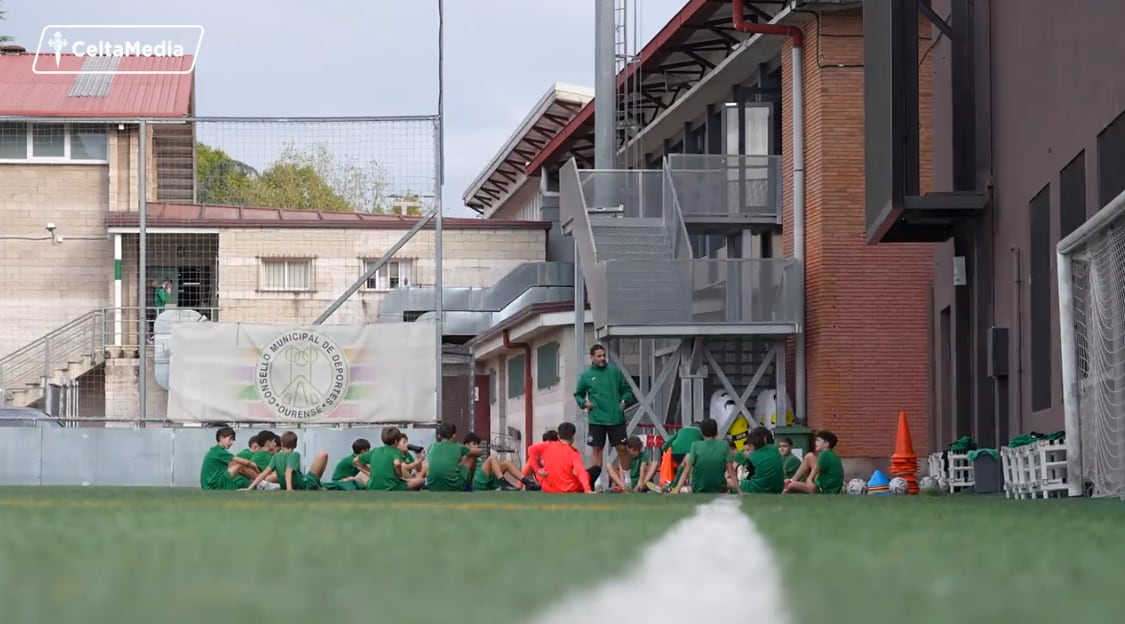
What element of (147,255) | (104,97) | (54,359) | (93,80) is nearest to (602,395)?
(54,359)

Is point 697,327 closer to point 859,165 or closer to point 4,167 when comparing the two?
point 859,165

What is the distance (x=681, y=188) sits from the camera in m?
30.3

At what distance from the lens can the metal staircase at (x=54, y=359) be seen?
3234cm

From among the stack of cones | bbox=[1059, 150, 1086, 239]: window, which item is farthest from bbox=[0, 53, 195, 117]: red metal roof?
bbox=[1059, 150, 1086, 239]: window

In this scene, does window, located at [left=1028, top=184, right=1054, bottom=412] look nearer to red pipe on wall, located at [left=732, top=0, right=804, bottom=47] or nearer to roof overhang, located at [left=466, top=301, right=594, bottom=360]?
red pipe on wall, located at [left=732, top=0, right=804, bottom=47]

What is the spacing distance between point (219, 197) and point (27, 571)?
103 feet

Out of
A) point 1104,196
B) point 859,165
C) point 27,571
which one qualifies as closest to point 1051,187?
point 1104,196

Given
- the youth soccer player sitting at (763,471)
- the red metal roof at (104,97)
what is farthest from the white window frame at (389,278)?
the youth soccer player sitting at (763,471)

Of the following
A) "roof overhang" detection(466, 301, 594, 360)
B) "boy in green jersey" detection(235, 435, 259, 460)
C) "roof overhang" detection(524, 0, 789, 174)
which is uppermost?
"roof overhang" detection(524, 0, 789, 174)

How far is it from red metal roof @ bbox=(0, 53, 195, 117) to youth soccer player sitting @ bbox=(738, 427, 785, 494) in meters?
26.2

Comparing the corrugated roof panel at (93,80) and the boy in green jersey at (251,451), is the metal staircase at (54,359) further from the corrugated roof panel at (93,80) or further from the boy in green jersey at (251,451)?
the corrugated roof panel at (93,80)

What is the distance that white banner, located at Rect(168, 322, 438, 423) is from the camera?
25875 millimetres

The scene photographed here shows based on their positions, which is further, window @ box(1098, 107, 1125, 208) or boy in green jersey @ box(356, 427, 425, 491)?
boy in green jersey @ box(356, 427, 425, 491)

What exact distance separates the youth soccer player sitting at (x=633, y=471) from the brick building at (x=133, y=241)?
11369mm
